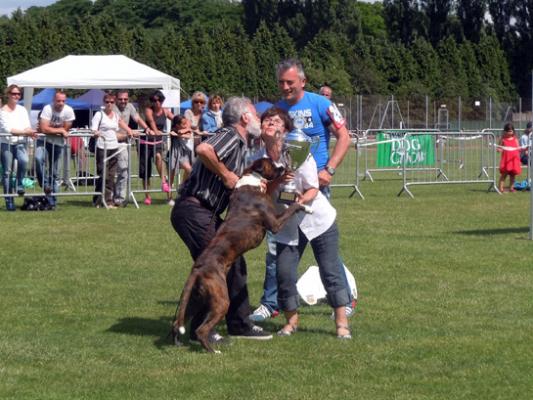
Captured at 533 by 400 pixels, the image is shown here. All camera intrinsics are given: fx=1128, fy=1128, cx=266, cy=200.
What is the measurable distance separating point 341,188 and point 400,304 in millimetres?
13277

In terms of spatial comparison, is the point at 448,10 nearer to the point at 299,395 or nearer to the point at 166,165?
the point at 166,165

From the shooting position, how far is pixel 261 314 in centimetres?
870

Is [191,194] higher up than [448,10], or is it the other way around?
[448,10]

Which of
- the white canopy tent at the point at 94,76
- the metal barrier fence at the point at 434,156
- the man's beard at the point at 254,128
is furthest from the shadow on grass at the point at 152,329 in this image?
the white canopy tent at the point at 94,76

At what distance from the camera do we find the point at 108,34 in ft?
186

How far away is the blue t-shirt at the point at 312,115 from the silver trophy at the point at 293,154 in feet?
1.56

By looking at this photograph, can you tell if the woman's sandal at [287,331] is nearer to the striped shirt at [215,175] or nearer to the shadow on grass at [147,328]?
the shadow on grass at [147,328]

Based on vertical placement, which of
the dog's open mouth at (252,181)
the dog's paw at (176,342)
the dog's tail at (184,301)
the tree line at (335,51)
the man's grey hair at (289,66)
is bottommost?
the dog's paw at (176,342)

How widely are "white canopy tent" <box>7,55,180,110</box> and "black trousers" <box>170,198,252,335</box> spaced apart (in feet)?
55.8

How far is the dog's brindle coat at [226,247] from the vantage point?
285 inches

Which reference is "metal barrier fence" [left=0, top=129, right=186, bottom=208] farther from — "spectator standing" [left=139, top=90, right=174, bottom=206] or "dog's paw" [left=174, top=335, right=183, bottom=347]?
"dog's paw" [left=174, top=335, right=183, bottom=347]

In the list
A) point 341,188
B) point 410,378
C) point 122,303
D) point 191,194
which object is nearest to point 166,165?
point 341,188

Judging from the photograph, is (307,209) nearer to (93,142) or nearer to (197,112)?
(93,142)

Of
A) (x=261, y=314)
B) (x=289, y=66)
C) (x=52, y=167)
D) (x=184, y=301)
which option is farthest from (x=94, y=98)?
(x=184, y=301)
